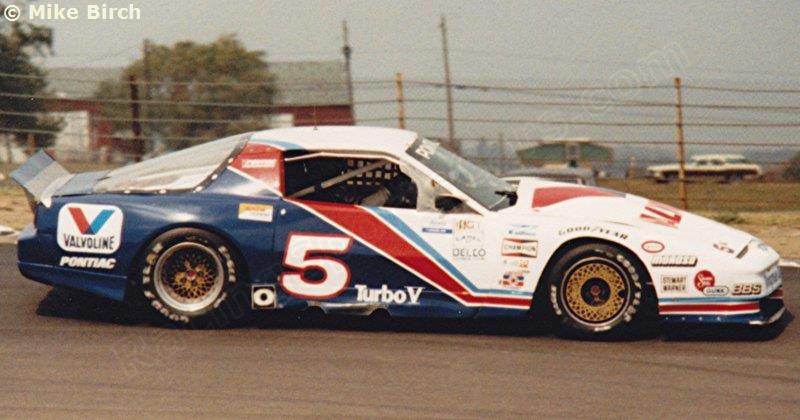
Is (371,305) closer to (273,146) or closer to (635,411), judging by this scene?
(273,146)

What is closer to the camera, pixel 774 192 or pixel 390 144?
pixel 390 144

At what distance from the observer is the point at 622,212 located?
7.51 m

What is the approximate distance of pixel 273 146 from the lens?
7.63 metres

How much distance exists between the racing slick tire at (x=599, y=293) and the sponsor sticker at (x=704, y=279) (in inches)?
11.2

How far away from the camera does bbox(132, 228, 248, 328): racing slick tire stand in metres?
7.39

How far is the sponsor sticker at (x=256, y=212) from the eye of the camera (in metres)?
7.37

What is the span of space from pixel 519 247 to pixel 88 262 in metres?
2.74

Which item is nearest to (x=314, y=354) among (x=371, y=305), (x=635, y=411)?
(x=371, y=305)

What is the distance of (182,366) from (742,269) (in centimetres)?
336

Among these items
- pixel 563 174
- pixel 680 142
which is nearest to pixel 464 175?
pixel 563 174

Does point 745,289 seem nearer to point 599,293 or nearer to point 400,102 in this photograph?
point 599,293

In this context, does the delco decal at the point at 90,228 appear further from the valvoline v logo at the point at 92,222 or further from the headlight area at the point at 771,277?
the headlight area at the point at 771,277

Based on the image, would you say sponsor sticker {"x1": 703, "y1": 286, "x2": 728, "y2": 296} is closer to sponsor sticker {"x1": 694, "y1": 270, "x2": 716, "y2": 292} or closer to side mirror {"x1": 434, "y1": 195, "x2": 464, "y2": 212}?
sponsor sticker {"x1": 694, "y1": 270, "x2": 716, "y2": 292}

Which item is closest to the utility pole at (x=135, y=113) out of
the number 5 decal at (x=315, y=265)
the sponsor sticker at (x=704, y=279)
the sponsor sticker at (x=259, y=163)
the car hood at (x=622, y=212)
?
the sponsor sticker at (x=259, y=163)
